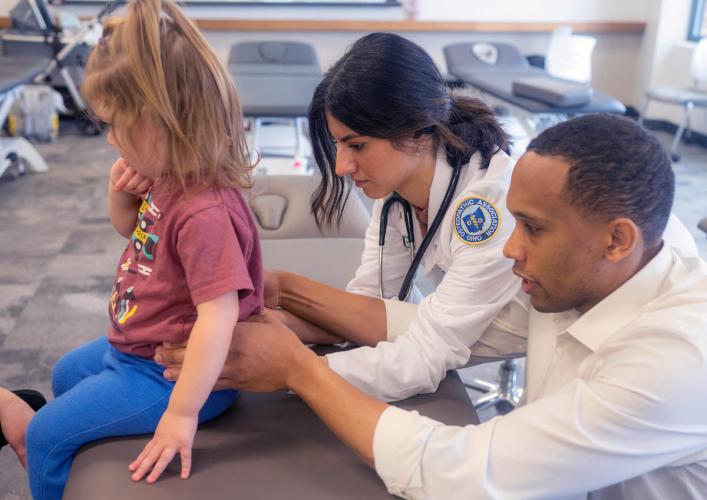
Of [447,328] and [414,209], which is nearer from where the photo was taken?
[447,328]

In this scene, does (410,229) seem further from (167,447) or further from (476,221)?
(167,447)

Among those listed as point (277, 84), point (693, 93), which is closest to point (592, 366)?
point (277, 84)

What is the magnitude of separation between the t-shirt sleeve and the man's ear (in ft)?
1.62

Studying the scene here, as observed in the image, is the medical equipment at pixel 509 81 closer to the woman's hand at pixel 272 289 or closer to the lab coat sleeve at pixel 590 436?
the woman's hand at pixel 272 289

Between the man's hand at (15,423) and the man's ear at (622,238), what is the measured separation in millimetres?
1036

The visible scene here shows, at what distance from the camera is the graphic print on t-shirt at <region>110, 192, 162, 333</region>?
1.06 meters

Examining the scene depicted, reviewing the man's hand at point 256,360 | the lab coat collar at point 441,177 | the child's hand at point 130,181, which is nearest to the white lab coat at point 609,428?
the man's hand at point 256,360

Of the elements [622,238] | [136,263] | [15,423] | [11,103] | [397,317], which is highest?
[622,238]

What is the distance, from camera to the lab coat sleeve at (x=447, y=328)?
3.71 ft

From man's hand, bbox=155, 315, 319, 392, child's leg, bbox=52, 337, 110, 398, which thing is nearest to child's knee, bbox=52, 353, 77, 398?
child's leg, bbox=52, 337, 110, 398

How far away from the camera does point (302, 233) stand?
1.99 m

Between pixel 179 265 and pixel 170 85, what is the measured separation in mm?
260

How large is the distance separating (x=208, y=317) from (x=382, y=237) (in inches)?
22.1

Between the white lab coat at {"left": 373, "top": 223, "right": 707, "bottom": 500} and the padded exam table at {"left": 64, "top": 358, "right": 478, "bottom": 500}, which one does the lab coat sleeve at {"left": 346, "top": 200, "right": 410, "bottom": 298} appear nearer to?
the padded exam table at {"left": 64, "top": 358, "right": 478, "bottom": 500}
